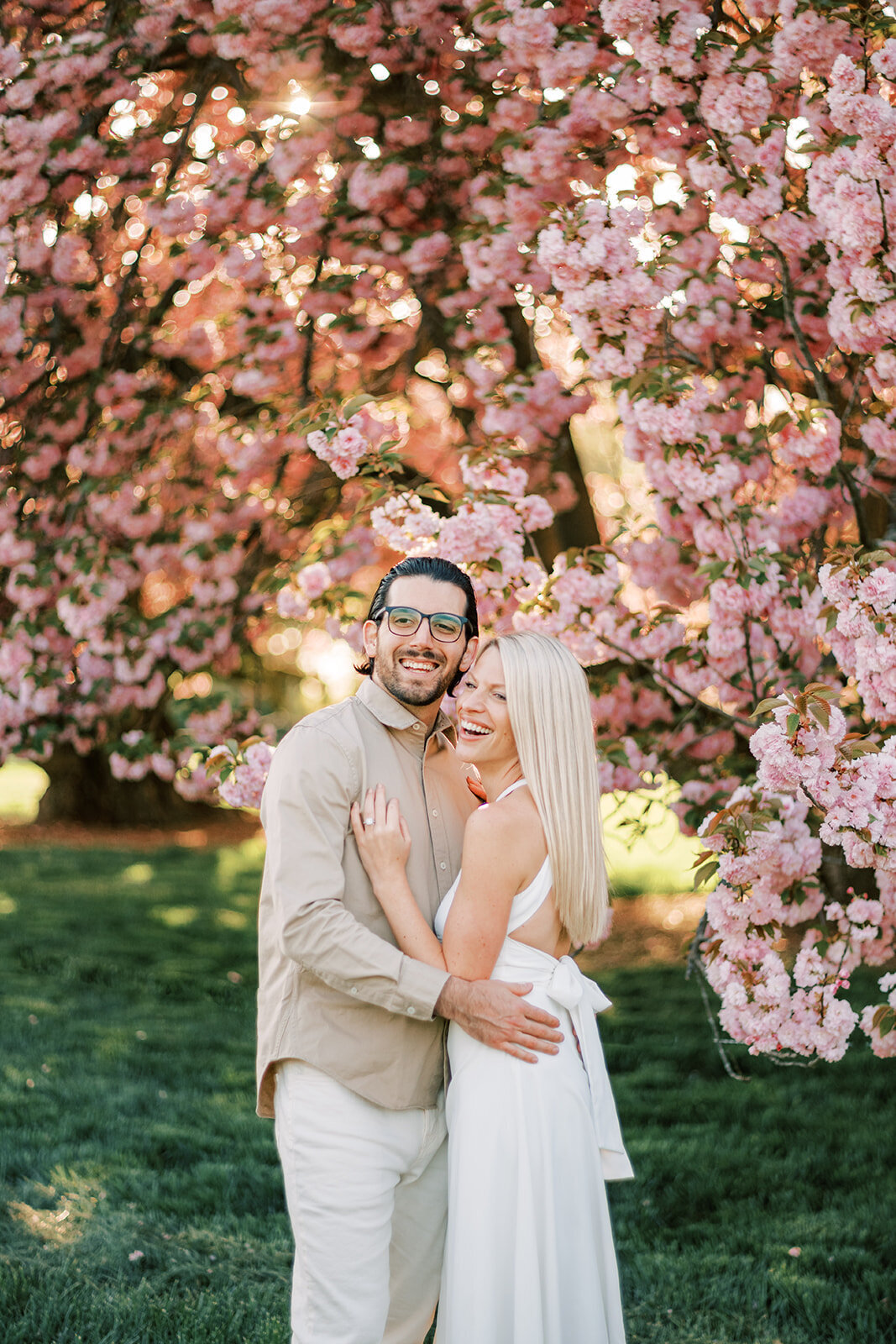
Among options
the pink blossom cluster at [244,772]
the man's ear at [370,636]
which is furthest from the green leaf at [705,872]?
the pink blossom cluster at [244,772]

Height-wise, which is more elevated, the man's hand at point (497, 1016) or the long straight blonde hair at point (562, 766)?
the long straight blonde hair at point (562, 766)

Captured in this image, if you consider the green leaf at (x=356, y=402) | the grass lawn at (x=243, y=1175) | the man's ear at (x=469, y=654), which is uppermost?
the green leaf at (x=356, y=402)

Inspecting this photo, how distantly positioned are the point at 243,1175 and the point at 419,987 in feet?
7.86

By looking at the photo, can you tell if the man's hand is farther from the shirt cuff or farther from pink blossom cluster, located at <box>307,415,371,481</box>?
pink blossom cluster, located at <box>307,415,371,481</box>

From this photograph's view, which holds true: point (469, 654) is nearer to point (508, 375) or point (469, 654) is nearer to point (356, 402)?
point (356, 402)

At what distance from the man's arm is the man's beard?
24cm

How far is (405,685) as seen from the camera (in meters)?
2.64

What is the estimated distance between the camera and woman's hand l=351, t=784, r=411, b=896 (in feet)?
8.06

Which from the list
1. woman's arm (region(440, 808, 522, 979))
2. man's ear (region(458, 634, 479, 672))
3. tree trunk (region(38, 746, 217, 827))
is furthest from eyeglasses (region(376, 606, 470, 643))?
tree trunk (region(38, 746, 217, 827))

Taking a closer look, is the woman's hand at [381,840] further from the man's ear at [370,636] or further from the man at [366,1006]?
the man's ear at [370,636]

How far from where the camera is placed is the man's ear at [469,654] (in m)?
2.78

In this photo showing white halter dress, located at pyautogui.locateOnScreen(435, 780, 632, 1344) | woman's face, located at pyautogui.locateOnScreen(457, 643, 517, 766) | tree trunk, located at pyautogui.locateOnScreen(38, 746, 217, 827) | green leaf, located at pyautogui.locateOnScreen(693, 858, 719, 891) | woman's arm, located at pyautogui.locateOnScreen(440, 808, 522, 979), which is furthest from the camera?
tree trunk, located at pyautogui.locateOnScreen(38, 746, 217, 827)

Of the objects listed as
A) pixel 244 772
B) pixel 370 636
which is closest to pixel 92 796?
pixel 244 772

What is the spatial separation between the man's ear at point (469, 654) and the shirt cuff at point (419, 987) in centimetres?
72
